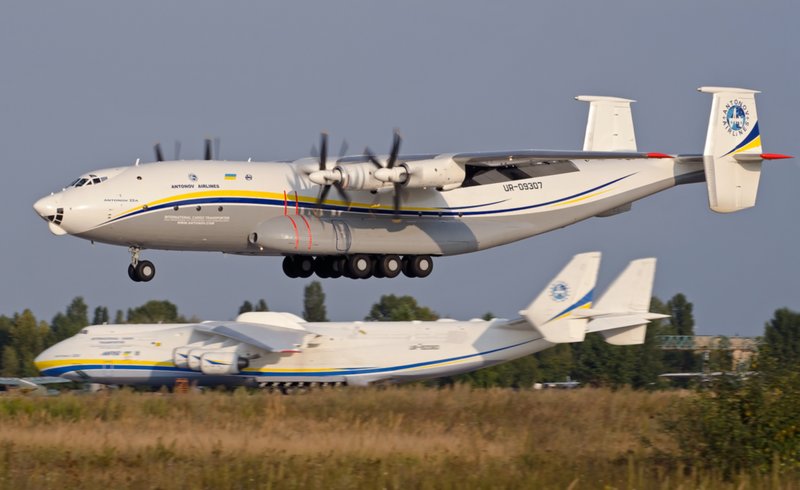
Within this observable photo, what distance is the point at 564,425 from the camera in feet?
85.9

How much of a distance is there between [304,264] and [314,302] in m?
53.3

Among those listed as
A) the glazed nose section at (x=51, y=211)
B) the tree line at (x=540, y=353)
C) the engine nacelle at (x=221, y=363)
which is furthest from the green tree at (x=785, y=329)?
the glazed nose section at (x=51, y=211)

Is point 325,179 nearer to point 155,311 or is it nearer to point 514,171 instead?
point 514,171

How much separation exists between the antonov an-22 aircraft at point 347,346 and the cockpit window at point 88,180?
622 cm

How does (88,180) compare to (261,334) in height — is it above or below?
above

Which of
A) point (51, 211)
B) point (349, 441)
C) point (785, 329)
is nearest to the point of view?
point (349, 441)

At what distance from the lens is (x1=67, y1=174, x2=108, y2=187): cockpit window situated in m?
29.4

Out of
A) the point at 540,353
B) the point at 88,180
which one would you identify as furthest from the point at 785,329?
the point at 88,180

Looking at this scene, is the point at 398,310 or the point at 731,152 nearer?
the point at 731,152

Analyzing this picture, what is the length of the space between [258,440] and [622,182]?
16700 mm

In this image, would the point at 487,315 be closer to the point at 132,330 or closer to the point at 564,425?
the point at 132,330

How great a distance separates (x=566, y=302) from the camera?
1353 inches

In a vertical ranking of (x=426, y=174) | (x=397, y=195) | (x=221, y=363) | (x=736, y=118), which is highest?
(x=736, y=118)

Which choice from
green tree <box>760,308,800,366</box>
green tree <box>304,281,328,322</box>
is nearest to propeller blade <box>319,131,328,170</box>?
green tree <box>760,308,800,366</box>
